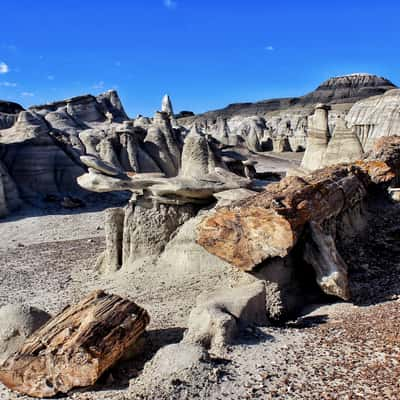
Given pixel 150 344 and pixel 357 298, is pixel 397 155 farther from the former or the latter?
pixel 150 344

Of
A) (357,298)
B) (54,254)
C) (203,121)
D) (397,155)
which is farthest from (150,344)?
(203,121)

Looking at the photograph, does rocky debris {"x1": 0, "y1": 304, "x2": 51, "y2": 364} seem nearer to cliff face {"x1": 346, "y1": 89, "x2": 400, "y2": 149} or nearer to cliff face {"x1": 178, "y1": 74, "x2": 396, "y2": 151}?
cliff face {"x1": 346, "y1": 89, "x2": 400, "y2": 149}

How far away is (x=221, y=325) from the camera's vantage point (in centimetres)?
430

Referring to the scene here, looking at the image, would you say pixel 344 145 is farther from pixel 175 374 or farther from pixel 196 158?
pixel 175 374

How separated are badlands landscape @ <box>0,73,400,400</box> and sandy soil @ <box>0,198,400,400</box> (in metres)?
0.02

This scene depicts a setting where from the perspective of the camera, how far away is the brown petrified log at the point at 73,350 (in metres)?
3.86

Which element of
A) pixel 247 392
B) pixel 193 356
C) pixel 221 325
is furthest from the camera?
pixel 221 325

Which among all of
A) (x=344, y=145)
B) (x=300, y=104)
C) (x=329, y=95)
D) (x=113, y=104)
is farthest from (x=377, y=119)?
(x=329, y=95)

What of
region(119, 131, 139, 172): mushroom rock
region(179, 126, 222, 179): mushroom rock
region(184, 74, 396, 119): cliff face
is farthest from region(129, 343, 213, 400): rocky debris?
region(184, 74, 396, 119): cliff face

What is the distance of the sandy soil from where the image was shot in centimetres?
357

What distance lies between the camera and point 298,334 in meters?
4.52

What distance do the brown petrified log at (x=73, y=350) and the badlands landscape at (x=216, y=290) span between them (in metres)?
0.01

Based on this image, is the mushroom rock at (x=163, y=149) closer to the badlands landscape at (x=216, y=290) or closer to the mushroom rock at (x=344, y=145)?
the badlands landscape at (x=216, y=290)

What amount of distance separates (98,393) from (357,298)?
325 cm
